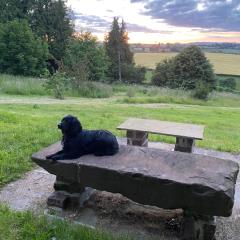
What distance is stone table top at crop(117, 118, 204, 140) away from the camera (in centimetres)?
665

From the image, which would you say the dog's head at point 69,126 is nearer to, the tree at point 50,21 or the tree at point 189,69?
the tree at point 189,69

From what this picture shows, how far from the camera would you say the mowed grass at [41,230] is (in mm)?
4090

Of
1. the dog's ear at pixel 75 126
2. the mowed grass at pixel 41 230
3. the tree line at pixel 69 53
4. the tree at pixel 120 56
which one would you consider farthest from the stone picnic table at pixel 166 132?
the tree at pixel 120 56

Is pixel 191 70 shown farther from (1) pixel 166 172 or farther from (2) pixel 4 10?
(1) pixel 166 172

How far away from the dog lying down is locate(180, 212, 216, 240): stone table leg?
3.97 feet

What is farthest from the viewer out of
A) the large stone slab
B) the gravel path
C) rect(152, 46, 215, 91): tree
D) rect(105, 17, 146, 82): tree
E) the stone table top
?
rect(105, 17, 146, 82): tree

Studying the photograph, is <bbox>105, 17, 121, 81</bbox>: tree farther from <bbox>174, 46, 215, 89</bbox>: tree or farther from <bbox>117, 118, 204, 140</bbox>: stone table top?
<bbox>117, 118, 204, 140</bbox>: stone table top

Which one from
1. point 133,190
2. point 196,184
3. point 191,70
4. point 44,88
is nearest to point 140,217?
point 133,190

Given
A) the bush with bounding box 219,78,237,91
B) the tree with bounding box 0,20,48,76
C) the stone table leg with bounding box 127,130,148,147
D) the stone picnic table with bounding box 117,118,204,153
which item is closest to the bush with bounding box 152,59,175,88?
the bush with bounding box 219,78,237,91

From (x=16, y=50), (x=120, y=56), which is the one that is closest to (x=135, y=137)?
(x=16, y=50)

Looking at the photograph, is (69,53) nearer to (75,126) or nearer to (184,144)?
(184,144)

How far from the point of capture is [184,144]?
694 cm

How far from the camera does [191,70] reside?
45188 millimetres

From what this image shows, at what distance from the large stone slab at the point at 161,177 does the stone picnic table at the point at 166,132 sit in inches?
76.2
